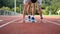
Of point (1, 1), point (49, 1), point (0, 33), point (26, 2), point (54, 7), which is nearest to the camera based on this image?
point (0, 33)

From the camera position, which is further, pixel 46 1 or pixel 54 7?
pixel 46 1

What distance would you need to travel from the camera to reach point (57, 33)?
13.9ft

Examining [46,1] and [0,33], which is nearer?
[0,33]

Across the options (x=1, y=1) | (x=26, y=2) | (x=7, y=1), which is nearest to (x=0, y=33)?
(x=26, y=2)

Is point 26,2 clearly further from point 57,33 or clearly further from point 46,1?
point 46,1

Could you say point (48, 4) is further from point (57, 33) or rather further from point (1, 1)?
point (57, 33)

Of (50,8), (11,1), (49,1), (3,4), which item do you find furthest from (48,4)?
(3,4)

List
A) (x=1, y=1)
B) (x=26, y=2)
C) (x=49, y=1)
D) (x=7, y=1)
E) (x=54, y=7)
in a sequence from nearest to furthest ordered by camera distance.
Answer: (x=26, y=2)
(x=1, y=1)
(x=7, y=1)
(x=54, y=7)
(x=49, y=1)

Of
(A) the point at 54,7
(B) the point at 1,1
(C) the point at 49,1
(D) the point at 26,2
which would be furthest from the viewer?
(C) the point at 49,1

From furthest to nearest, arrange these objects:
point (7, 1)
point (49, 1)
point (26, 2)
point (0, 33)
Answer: point (49, 1) < point (7, 1) < point (26, 2) < point (0, 33)

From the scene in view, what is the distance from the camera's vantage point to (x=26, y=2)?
25.3ft

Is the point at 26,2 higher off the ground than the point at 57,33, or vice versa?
the point at 26,2

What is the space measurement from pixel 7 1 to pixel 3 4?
3.39 meters

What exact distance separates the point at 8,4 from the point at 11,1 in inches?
68.8
